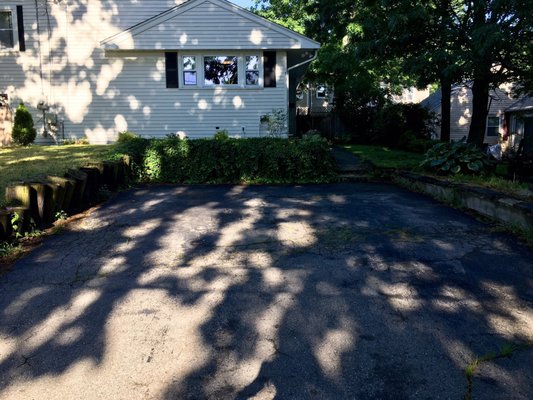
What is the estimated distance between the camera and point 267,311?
3678 millimetres

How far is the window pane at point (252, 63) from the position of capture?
1645 cm

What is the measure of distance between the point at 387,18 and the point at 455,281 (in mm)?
8039

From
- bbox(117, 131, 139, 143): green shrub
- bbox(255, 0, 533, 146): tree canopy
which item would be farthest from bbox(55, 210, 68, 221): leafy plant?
bbox(117, 131, 139, 143): green shrub

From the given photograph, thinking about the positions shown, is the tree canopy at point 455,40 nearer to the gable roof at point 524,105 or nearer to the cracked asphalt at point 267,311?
the cracked asphalt at point 267,311

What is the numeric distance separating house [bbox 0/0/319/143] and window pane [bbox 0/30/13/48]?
38 mm

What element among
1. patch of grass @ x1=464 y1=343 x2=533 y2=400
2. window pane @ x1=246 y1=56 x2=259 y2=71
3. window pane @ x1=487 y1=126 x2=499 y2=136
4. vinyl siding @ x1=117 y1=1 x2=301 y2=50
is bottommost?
patch of grass @ x1=464 y1=343 x2=533 y2=400

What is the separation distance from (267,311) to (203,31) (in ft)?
46.7

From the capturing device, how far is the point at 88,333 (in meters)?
3.32

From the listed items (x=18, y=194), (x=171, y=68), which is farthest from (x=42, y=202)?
(x=171, y=68)

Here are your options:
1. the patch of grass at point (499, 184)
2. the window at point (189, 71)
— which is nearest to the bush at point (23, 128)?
the window at point (189, 71)

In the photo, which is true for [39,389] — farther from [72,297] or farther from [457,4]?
[457,4]

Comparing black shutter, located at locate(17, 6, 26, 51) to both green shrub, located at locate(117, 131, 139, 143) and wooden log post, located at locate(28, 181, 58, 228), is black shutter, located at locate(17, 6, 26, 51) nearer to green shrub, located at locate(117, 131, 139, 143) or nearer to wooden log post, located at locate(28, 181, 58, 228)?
green shrub, located at locate(117, 131, 139, 143)

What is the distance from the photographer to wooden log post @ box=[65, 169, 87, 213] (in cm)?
678

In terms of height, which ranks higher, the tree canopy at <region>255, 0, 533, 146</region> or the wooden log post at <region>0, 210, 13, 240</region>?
the tree canopy at <region>255, 0, 533, 146</region>
